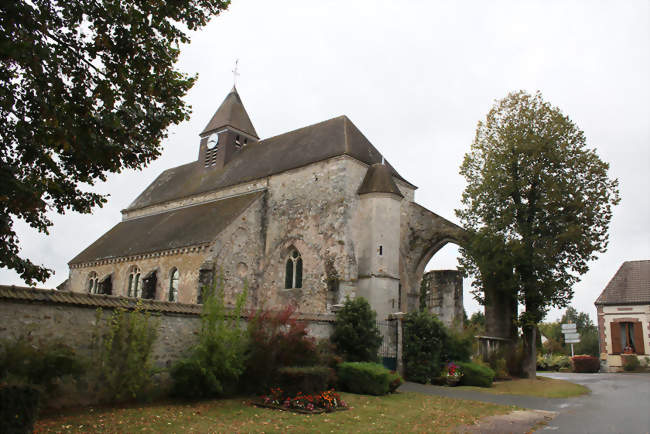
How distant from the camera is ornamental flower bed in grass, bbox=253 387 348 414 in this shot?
10.1 m

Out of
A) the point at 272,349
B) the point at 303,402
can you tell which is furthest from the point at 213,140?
the point at 303,402

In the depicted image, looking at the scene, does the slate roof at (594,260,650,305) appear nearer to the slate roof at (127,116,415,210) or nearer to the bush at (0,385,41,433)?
the slate roof at (127,116,415,210)

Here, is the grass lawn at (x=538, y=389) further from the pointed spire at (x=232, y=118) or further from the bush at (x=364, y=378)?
the pointed spire at (x=232, y=118)

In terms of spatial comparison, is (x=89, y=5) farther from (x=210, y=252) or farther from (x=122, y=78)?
(x=210, y=252)

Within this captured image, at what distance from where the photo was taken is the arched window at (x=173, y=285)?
23422mm

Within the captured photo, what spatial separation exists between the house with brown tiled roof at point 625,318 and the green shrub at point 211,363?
25.0 m

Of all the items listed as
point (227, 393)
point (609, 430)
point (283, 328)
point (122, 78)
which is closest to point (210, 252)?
point (283, 328)

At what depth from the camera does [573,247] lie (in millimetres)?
19094

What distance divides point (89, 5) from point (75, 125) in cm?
228

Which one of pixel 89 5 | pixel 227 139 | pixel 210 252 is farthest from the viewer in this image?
pixel 227 139

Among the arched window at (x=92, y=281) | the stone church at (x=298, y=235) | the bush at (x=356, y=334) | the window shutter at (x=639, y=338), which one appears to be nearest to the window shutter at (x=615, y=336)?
the window shutter at (x=639, y=338)

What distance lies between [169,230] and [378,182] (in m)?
12.0

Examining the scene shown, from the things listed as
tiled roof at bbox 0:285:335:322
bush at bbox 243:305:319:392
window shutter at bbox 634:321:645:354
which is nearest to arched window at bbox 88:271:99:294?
tiled roof at bbox 0:285:335:322

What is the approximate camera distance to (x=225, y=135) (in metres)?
31.3
